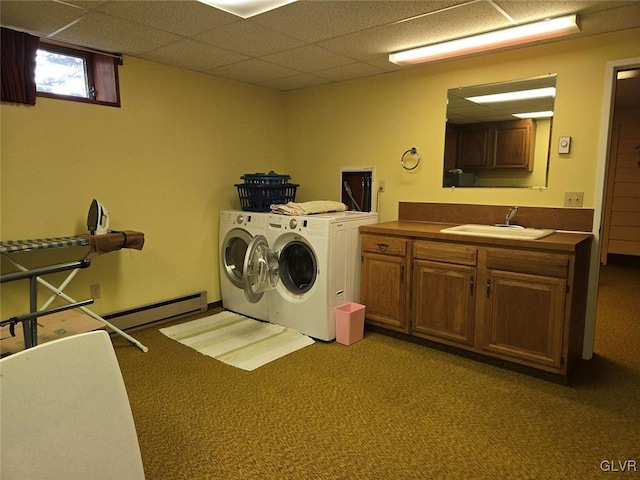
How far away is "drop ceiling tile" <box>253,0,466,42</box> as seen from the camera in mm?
2289

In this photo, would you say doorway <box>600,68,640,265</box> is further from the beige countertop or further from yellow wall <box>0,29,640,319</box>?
the beige countertop

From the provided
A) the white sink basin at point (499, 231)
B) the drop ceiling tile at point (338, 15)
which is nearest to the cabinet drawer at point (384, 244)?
the white sink basin at point (499, 231)

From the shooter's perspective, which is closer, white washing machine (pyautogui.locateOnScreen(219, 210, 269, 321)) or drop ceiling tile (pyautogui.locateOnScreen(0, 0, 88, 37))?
drop ceiling tile (pyautogui.locateOnScreen(0, 0, 88, 37))

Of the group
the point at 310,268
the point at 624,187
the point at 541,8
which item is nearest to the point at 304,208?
the point at 310,268

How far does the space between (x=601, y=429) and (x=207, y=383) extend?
2.13 meters

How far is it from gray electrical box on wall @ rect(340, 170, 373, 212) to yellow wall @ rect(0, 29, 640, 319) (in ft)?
0.35

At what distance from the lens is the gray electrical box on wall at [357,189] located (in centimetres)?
396

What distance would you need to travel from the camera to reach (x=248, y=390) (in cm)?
253

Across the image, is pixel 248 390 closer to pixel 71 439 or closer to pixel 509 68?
pixel 71 439

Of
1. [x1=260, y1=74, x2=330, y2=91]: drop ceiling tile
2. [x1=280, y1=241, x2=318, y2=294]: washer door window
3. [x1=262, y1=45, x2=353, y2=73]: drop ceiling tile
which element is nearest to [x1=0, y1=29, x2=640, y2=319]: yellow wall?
[x1=260, y1=74, x2=330, y2=91]: drop ceiling tile

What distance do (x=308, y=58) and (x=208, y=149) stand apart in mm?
1242

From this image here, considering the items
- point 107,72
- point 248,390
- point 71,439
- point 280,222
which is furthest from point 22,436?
point 107,72

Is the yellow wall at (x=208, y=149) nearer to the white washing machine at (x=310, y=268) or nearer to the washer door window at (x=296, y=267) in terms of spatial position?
the white washing machine at (x=310, y=268)

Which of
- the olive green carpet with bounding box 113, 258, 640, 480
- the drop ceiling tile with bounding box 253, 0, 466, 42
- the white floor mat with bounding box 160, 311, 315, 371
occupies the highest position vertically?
the drop ceiling tile with bounding box 253, 0, 466, 42
